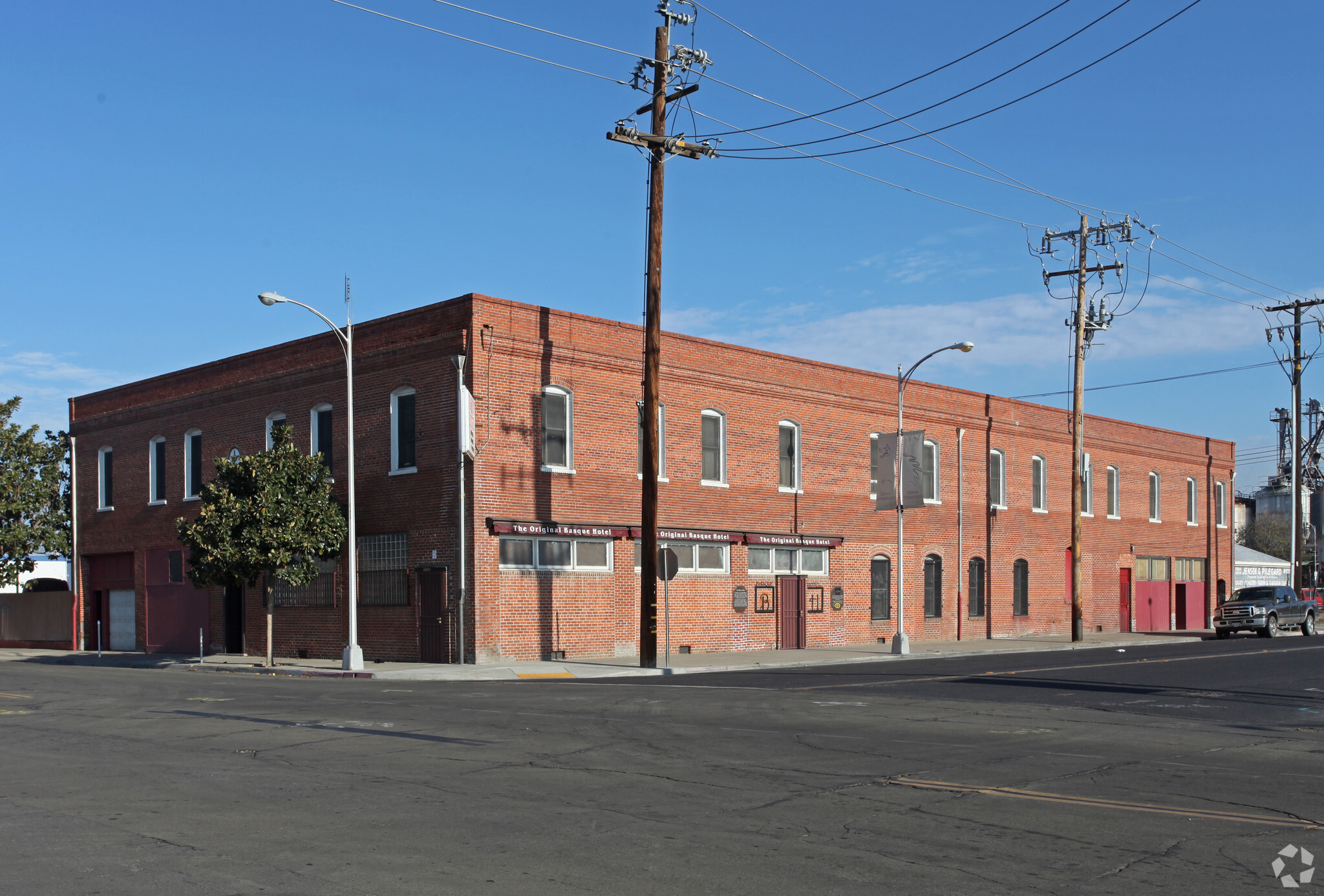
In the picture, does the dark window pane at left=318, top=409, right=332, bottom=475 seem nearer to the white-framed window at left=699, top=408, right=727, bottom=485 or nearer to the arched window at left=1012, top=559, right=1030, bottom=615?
the white-framed window at left=699, top=408, right=727, bottom=485

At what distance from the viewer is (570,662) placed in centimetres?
3044

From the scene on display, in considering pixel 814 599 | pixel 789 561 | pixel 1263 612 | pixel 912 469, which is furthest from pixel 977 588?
pixel 912 469

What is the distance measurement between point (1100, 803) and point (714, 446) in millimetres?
25931

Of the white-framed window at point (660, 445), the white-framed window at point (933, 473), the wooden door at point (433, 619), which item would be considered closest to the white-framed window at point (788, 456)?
the white-framed window at point (660, 445)

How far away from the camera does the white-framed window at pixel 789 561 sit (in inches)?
1452

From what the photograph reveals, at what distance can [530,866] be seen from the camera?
7980mm

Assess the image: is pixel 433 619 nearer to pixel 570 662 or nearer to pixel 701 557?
pixel 570 662

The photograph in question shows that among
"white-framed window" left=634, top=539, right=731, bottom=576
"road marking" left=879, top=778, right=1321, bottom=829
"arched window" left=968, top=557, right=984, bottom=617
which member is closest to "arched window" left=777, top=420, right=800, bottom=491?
"white-framed window" left=634, top=539, right=731, bottom=576

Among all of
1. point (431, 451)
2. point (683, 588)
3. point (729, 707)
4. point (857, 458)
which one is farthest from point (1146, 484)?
point (729, 707)

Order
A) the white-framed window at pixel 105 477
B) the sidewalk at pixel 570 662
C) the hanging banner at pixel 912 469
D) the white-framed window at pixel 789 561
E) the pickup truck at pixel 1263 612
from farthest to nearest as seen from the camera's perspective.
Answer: the pickup truck at pixel 1263 612 → the white-framed window at pixel 105 477 → the white-framed window at pixel 789 561 → the hanging banner at pixel 912 469 → the sidewalk at pixel 570 662

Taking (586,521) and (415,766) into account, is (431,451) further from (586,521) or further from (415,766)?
(415,766)

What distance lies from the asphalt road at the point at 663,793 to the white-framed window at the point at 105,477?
22666 mm

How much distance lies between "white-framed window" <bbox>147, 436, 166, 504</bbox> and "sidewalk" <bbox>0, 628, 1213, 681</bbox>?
16.6 ft

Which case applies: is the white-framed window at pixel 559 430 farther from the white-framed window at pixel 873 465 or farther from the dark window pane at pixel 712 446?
the white-framed window at pixel 873 465
